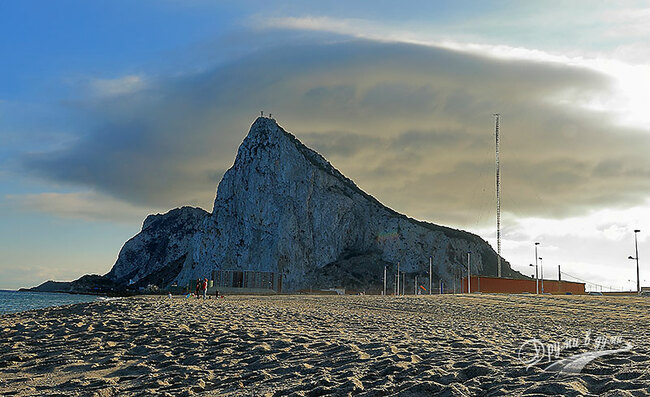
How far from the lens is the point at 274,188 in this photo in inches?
5458

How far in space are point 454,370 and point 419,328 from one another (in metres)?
7.52

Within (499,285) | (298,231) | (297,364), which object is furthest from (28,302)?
(297,364)

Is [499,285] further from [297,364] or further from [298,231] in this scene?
[297,364]

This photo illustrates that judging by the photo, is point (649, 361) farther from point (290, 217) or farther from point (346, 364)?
point (290, 217)

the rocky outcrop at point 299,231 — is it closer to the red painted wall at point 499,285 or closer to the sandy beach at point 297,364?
the red painted wall at point 499,285

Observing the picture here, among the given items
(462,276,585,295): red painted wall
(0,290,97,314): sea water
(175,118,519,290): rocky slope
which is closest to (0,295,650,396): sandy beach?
(0,290,97,314): sea water

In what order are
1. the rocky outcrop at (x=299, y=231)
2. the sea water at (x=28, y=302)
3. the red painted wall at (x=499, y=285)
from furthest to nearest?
the rocky outcrop at (x=299, y=231) < the red painted wall at (x=499, y=285) < the sea water at (x=28, y=302)

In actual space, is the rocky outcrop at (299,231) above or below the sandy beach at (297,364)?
above

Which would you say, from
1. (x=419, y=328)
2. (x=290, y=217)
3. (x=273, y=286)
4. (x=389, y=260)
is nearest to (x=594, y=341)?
(x=419, y=328)

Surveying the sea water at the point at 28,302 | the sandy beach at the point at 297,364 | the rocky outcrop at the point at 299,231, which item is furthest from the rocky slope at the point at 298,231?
the sandy beach at the point at 297,364

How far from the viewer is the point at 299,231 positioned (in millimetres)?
138750

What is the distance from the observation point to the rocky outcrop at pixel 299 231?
446 feet

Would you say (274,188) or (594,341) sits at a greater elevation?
(274,188)

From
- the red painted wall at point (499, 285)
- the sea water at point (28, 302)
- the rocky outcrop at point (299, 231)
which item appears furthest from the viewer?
the rocky outcrop at point (299, 231)
